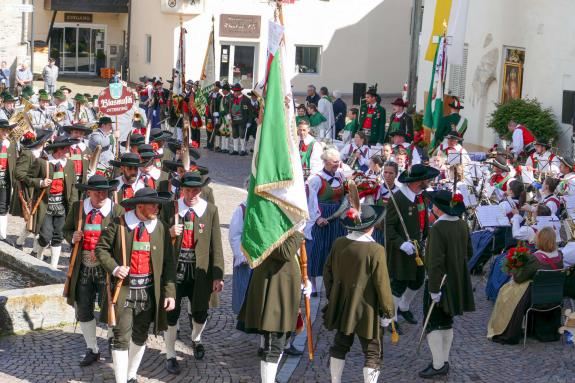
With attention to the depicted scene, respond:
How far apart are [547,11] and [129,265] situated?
1562 cm

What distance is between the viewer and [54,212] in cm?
1288

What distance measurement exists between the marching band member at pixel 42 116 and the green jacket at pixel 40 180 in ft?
19.0

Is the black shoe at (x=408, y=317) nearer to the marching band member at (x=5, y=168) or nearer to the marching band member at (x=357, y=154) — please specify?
the marching band member at (x=357, y=154)

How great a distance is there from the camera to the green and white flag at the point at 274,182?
29.3 feet

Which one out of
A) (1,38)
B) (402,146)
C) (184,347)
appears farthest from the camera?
(1,38)

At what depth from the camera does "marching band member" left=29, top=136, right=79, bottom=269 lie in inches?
503

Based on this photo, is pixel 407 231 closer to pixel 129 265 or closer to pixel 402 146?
pixel 129 265

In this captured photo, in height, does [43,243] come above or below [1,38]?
below

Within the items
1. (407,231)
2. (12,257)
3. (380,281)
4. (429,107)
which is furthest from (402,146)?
(380,281)

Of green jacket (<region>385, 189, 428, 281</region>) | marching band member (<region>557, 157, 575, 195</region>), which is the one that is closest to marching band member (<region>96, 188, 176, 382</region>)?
green jacket (<region>385, 189, 428, 281</region>)

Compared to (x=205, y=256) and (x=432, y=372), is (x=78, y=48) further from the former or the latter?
(x=432, y=372)

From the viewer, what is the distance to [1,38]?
3600 cm

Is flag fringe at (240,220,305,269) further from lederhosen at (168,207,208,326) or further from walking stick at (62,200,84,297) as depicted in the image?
walking stick at (62,200,84,297)

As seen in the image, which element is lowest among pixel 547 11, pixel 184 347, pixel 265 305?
pixel 184 347
